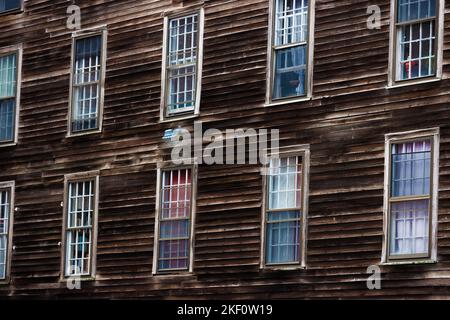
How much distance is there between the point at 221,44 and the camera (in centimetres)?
3047

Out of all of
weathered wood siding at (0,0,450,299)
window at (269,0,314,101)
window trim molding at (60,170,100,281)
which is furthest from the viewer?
window trim molding at (60,170,100,281)

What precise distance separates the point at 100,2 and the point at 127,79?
7.34 feet

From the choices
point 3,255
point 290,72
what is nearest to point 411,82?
point 290,72

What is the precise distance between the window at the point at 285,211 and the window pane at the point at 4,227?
8536mm

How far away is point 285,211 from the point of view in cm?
2844

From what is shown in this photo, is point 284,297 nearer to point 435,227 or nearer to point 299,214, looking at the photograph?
point 299,214

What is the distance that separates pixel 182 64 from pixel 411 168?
22.5ft

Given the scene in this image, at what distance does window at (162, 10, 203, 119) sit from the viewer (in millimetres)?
30828

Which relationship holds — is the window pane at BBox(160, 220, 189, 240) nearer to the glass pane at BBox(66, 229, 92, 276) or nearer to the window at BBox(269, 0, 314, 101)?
the glass pane at BBox(66, 229, 92, 276)

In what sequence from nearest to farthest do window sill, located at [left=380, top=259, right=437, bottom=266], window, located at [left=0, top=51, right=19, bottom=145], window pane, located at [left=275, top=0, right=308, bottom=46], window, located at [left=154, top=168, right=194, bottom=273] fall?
window sill, located at [left=380, top=259, right=437, bottom=266]
window pane, located at [left=275, top=0, right=308, bottom=46]
window, located at [left=154, top=168, right=194, bottom=273]
window, located at [left=0, top=51, right=19, bottom=145]

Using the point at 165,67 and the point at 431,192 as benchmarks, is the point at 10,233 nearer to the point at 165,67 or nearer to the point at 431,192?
the point at 165,67

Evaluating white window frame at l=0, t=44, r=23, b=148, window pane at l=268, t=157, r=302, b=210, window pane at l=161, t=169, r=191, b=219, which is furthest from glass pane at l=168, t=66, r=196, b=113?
white window frame at l=0, t=44, r=23, b=148

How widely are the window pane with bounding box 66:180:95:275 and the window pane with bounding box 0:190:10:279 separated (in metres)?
2.19

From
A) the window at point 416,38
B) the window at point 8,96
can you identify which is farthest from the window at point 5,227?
the window at point 416,38
